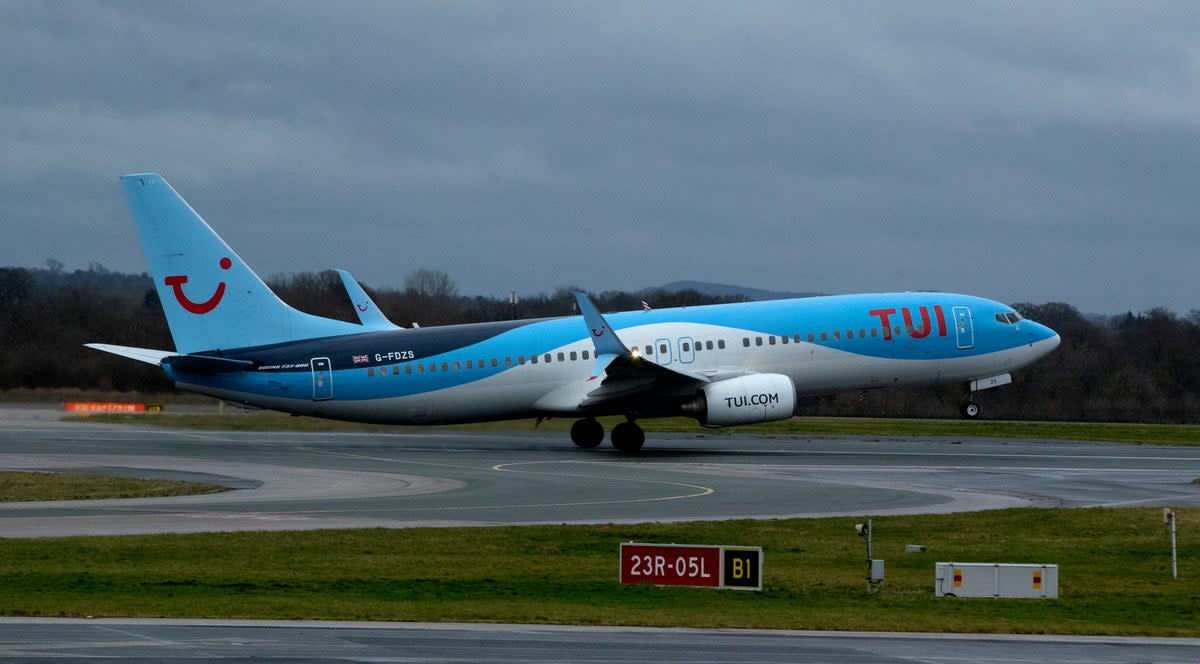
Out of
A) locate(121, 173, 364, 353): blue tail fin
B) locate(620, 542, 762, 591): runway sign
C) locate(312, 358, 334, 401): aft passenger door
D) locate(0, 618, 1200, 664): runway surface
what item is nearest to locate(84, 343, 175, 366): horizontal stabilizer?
locate(121, 173, 364, 353): blue tail fin

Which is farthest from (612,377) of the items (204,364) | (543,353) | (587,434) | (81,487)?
(81,487)

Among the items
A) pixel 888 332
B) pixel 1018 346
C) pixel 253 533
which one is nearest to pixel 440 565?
pixel 253 533

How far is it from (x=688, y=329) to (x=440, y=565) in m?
25.5

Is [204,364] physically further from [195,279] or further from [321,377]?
[321,377]

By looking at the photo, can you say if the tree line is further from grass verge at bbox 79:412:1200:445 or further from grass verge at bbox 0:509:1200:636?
grass verge at bbox 0:509:1200:636

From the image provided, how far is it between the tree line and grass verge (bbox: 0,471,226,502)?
1265 inches

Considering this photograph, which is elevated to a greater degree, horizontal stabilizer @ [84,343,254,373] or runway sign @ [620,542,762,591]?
horizontal stabilizer @ [84,343,254,373]

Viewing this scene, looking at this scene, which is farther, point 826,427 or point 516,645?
point 826,427

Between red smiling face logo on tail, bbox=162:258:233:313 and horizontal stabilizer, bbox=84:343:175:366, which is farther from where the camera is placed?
horizontal stabilizer, bbox=84:343:175:366

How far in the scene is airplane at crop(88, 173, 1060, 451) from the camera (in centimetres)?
4722

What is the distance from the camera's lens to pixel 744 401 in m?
47.1

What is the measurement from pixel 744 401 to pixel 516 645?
29178mm

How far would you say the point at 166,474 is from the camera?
39.1 m

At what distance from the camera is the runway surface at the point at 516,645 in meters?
17.3
